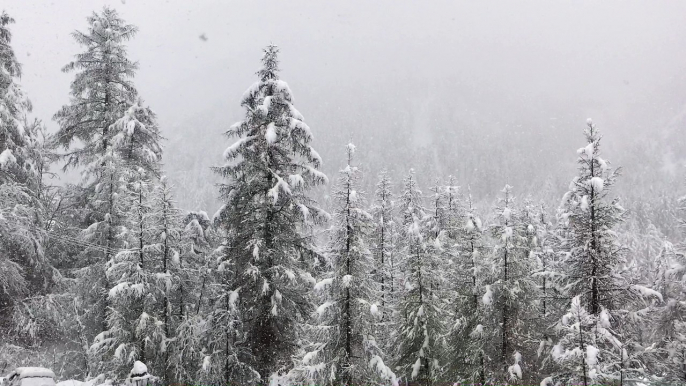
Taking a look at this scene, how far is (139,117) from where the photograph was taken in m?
18.2

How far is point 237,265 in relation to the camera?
15.6 metres

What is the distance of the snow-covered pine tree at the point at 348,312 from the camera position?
15695 mm

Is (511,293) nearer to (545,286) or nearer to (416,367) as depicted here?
(416,367)

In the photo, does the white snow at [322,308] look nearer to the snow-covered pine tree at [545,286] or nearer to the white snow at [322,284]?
the white snow at [322,284]

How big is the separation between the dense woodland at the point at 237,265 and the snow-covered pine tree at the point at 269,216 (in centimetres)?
6

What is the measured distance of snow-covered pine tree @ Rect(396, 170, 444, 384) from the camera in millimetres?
20969

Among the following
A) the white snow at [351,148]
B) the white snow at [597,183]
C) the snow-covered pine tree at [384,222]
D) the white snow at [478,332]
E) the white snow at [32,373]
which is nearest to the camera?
the white snow at [32,373]

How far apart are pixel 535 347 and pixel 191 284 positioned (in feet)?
47.5

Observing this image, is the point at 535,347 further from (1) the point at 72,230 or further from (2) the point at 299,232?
(1) the point at 72,230

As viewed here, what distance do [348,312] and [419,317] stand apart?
5.91m

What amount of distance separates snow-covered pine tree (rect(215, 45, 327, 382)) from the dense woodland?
0.06 m

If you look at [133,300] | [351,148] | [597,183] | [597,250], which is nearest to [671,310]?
[597,250]

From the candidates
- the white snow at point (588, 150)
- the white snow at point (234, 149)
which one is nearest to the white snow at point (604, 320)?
the white snow at point (588, 150)

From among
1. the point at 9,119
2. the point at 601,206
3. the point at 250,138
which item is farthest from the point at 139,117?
the point at 601,206
